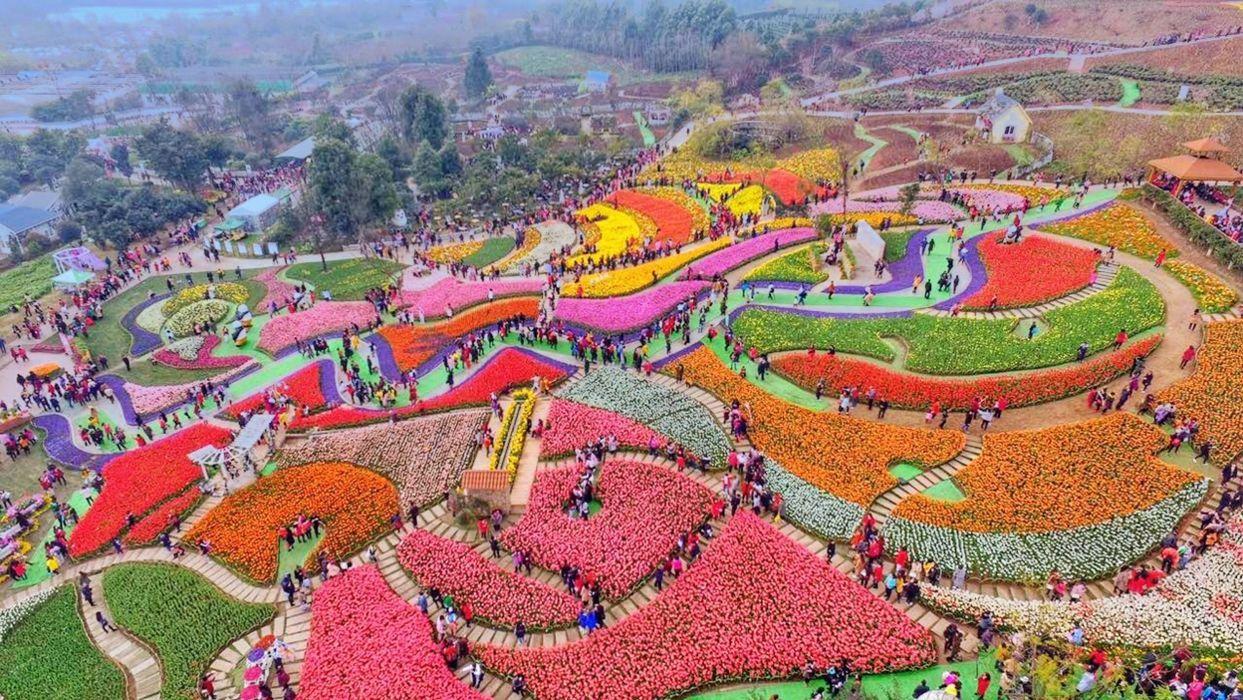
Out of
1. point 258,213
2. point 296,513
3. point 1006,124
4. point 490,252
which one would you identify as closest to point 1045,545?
point 296,513

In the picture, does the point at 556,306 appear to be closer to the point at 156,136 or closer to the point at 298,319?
the point at 298,319

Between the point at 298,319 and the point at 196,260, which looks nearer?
A: the point at 298,319

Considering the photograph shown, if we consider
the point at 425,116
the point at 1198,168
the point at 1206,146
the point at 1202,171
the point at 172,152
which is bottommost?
the point at 1202,171

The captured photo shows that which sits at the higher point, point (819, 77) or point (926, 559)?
point (819, 77)

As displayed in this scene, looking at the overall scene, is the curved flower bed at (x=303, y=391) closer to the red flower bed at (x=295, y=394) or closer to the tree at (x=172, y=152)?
the red flower bed at (x=295, y=394)

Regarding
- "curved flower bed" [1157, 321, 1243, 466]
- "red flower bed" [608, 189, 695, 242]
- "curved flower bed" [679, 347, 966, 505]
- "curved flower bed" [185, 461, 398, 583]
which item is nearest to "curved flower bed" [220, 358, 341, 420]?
"curved flower bed" [185, 461, 398, 583]

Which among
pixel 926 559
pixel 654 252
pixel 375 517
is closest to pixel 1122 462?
pixel 926 559

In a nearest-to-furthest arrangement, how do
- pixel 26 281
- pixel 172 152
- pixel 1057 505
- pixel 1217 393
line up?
1. pixel 1057 505
2. pixel 1217 393
3. pixel 26 281
4. pixel 172 152

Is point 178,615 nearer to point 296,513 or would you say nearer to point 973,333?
point 296,513
